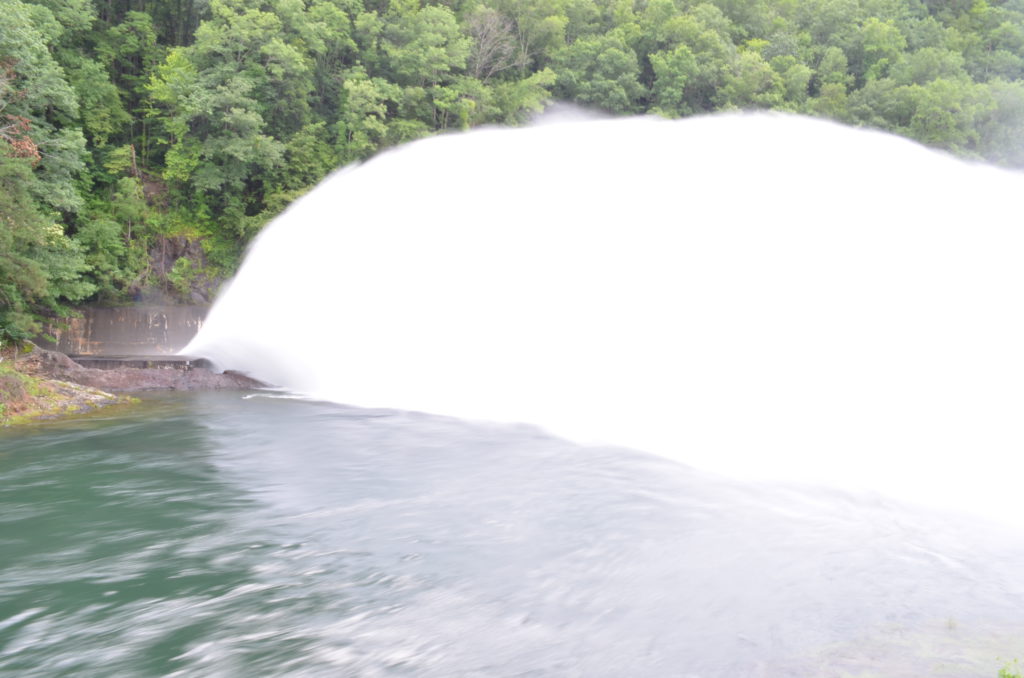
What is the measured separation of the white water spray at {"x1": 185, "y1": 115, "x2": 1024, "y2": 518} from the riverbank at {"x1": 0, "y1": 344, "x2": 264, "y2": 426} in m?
0.86

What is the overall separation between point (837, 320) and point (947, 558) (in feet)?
20.1

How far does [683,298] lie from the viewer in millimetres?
12844

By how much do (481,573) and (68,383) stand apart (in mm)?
12176

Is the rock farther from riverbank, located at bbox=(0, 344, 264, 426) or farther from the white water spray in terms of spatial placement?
the white water spray

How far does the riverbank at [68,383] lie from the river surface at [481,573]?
356 centimetres

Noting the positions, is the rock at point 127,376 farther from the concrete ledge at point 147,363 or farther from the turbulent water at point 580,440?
the turbulent water at point 580,440

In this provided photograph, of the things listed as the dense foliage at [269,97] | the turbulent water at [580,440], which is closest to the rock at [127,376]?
the turbulent water at [580,440]

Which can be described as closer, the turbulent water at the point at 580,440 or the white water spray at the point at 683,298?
the turbulent water at the point at 580,440

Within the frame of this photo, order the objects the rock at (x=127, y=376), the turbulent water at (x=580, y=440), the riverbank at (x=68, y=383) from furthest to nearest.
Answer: the rock at (x=127, y=376), the riverbank at (x=68, y=383), the turbulent water at (x=580, y=440)

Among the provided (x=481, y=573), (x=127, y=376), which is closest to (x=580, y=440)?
(x=481, y=573)

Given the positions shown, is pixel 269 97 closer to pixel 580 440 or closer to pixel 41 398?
pixel 41 398

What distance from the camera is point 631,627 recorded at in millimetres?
4754

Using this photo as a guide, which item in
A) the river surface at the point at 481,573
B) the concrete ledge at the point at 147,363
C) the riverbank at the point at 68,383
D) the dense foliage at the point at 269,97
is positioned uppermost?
the dense foliage at the point at 269,97

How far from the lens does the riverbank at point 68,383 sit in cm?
1257
